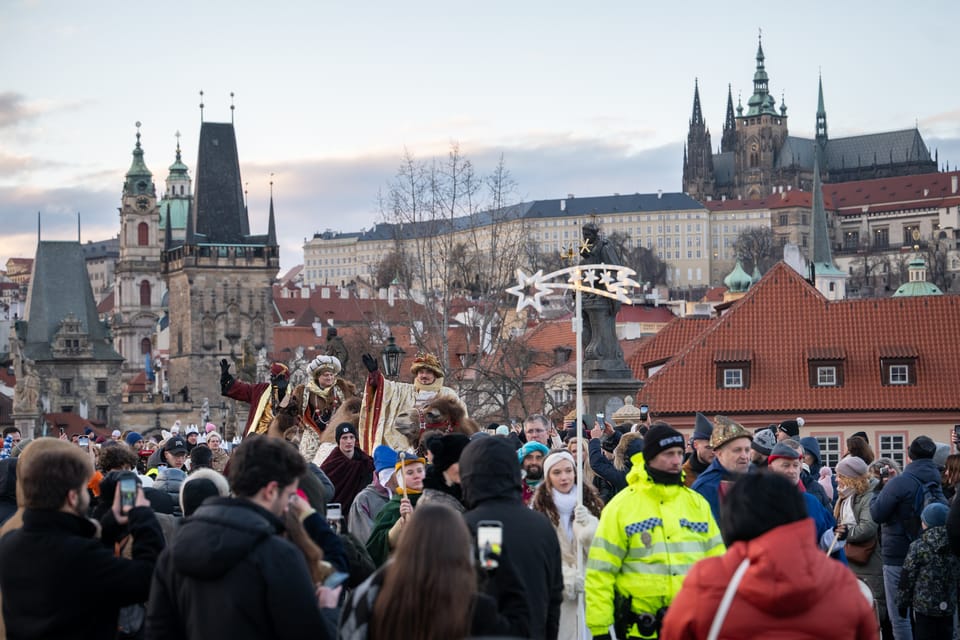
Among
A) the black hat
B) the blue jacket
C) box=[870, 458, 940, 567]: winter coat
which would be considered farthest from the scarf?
the black hat

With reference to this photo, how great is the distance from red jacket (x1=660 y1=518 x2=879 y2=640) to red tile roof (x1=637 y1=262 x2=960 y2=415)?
98.7 feet

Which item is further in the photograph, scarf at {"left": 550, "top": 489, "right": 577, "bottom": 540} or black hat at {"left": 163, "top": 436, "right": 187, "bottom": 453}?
Result: black hat at {"left": 163, "top": 436, "right": 187, "bottom": 453}

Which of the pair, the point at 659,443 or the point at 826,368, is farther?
the point at 826,368

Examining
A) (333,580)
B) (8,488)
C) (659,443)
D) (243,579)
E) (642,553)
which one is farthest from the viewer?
(8,488)

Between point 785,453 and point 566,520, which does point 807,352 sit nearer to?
point 785,453

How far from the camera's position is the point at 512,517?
604cm

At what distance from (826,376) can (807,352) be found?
0.69 m

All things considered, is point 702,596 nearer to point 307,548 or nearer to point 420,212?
Answer: point 307,548

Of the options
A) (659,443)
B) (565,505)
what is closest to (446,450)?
(659,443)

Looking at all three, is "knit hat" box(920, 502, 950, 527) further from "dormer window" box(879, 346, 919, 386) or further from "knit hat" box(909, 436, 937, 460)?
"dormer window" box(879, 346, 919, 386)

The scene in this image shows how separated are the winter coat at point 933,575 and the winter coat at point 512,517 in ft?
13.0

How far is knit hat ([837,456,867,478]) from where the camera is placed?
10.7 m

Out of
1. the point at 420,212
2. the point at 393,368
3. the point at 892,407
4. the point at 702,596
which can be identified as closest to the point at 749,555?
the point at 702,596

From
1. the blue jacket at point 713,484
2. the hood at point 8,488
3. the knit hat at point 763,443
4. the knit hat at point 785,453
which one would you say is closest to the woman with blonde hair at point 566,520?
the blue jacket at point 713,484
